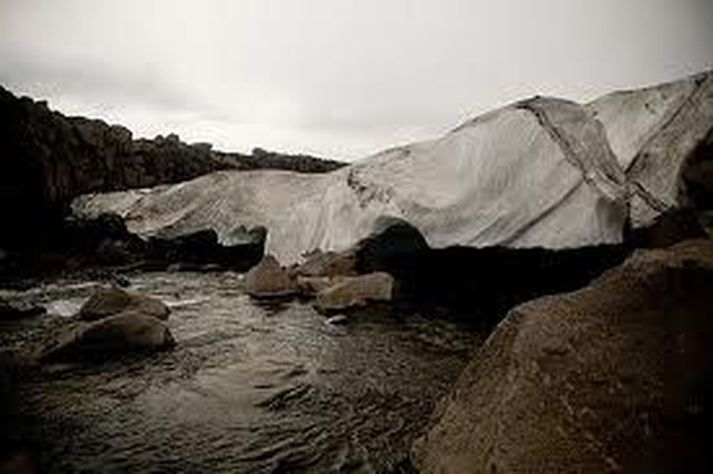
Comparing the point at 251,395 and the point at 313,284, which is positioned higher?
the point at 313,284

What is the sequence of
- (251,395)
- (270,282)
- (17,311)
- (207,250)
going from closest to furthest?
1. (251,395)
2. (17,311)
3. (270,282)
4. (207,250)

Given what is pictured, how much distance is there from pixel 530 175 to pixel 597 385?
6.42 metres

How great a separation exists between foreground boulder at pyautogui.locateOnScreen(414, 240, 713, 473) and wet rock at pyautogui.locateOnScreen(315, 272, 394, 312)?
5.65 meters

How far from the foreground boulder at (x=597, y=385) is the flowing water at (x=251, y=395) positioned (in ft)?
2.73

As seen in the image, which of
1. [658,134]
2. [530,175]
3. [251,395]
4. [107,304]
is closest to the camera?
[251,395]

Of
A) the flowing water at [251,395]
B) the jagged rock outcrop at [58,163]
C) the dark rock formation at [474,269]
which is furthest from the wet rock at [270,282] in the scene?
the jagged rock outcrop at [58,163]

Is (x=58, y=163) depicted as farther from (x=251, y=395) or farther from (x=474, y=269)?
(x=251, y=395)

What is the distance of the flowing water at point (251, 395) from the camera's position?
15.3 feet

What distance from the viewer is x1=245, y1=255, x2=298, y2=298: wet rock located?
11.4m

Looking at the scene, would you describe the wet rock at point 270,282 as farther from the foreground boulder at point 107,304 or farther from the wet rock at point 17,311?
the wet rock at point 17,311

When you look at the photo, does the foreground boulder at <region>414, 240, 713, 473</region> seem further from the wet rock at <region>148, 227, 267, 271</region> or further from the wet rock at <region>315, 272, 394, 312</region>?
the wet rock at <region>148, 227, 267, 271</region>

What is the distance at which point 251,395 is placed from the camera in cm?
604

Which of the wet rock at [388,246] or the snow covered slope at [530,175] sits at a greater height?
the snow covered slope at [530,175]

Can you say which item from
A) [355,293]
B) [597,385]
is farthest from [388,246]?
[597,385]
